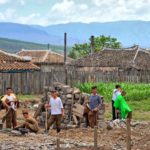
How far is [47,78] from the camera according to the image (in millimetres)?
40000

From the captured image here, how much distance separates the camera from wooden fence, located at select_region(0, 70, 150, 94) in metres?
38.1

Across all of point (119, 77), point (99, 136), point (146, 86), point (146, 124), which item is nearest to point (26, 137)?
point (99, 136)

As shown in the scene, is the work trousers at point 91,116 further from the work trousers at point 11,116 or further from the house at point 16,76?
the house at point 16,76

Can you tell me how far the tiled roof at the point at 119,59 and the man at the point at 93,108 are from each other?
32.3 meters

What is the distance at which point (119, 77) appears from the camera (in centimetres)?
4406

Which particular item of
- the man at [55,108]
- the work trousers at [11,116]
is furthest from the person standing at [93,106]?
the work trousers at [11,116]

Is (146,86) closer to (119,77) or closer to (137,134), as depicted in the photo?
(119,77)

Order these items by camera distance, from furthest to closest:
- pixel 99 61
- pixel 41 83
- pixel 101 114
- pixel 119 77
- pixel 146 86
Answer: pixel 99 61, pixel 119 77, pixel 41 83, pixel 146 86, pixel 101 114

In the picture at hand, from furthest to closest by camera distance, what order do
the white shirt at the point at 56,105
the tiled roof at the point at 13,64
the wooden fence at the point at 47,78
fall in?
the tiled roof at the point at 13,64 < the wooden fence at the point at 47,78 < the white shirt at the point at 56,105

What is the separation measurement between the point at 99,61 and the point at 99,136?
38.6 meters

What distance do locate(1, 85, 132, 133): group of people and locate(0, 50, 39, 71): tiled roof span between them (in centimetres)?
2119

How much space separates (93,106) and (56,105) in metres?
2.25

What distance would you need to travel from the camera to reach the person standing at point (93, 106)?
2096 centimetres

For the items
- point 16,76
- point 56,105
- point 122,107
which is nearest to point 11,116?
point 56,105
